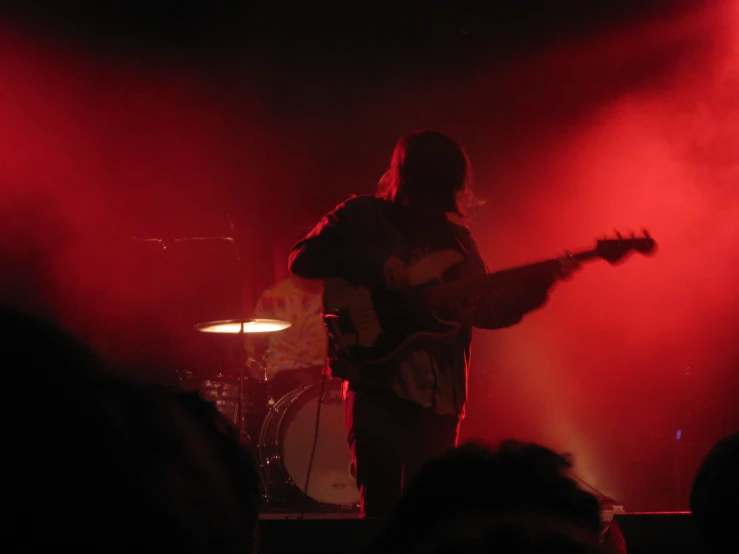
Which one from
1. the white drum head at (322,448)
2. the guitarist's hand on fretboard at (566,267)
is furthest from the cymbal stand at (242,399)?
the guitarist's hand on fretboard at (566,267)

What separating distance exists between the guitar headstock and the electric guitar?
505mm

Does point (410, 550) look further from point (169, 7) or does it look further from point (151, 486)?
point (169, 7)

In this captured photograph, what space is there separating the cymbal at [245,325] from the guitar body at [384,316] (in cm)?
264

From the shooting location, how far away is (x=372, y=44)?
5.37 metres

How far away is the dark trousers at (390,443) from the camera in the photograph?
98.6 inches

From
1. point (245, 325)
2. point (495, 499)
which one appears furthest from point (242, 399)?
point (495, 499)

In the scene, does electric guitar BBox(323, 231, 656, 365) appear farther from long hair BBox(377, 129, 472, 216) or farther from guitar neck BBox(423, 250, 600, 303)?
long hair BBox(377, 129, 472, 216)

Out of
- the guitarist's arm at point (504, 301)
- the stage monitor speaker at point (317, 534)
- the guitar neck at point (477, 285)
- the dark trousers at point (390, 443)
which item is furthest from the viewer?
the guitarist's arm at point (504, 301)

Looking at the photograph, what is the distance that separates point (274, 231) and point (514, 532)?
6.32 m

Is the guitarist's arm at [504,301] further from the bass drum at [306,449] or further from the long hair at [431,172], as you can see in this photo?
the bass drum at [306,449]

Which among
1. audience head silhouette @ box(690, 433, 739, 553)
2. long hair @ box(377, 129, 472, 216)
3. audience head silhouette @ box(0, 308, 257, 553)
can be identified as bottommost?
audience head silhouette @ box(690, 433, 739, 553)

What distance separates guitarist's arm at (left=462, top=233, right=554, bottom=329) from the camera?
9.12ft

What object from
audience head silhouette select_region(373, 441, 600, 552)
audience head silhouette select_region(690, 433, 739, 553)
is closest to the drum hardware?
audience head silhouette select_region(690, 433, 739, 553)

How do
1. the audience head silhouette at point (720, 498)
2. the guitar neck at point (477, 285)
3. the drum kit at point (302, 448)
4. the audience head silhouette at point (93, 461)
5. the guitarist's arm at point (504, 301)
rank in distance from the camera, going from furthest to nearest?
the drum kit at point (302, 448) < the guitarist's arm at point (504, 301) < the guitar neck at point (477, 285) < the audience head silhouette at point (720, 498) < the audience head silhouette at point (93, 461)
